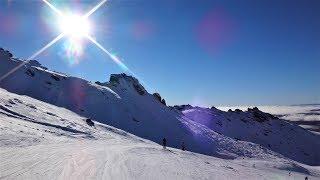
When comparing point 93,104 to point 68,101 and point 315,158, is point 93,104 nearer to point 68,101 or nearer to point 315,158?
point 68,101

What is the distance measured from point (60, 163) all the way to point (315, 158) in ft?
341

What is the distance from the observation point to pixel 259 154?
74438 mm

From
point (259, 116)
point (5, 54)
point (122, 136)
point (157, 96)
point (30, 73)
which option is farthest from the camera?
point (259, 116)

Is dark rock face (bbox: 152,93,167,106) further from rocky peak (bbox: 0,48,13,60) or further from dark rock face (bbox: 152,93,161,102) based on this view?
rocky peak (bbox: 0,48,13,60)

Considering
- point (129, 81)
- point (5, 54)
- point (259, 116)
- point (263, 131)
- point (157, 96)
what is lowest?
point (263, 131)

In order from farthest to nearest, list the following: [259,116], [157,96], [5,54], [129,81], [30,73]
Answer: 1. [259,116]
2. [157,96]
3. [129,81]
4. [5,54]
5. [30,73]

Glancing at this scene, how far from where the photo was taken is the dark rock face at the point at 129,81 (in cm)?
9456

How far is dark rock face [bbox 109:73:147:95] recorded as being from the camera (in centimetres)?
9456

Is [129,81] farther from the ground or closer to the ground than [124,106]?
farther from the ground

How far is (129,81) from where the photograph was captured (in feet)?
321

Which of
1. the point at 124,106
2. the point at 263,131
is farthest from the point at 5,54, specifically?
the point at 263,131

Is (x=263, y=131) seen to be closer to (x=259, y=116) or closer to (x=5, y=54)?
(x=259, y=116)

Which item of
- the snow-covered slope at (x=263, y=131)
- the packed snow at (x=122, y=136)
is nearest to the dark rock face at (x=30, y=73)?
the packed snow at (x=122, y=136)

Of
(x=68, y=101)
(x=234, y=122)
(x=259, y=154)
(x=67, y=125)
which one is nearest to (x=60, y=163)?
(x=67, y=125)
